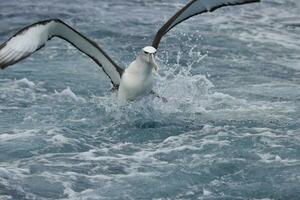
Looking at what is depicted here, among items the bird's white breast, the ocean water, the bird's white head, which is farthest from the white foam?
the bird's white head

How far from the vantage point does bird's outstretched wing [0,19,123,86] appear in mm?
12078

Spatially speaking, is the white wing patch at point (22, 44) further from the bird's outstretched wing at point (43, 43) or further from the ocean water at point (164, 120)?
the ocean water at point (164, 120)

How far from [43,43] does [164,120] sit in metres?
2.55

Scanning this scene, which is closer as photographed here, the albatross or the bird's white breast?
the albatross

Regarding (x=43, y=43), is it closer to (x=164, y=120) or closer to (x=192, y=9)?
(x=164, y=120)

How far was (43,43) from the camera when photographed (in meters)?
12.8

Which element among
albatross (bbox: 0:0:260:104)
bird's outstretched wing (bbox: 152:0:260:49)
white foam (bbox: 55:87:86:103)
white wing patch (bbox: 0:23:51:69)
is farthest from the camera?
white foam (bbox: 55:87:86:103)

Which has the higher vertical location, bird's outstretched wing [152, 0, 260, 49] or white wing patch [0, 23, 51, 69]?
bird's outstretched wing [152, 0, 260, 49]

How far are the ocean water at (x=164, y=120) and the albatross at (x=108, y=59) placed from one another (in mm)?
321

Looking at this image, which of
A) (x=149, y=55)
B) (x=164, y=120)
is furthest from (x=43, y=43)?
(x=164, y=120)

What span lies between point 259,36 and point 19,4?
733 cm

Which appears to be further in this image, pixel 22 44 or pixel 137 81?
pixel 137 81

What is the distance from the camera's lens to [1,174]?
10.9m

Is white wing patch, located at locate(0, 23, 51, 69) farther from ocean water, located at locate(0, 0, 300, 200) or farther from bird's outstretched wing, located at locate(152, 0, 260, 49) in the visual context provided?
Answer: bird's outstretched wing, located at locate(152, 0, 260, 49)
